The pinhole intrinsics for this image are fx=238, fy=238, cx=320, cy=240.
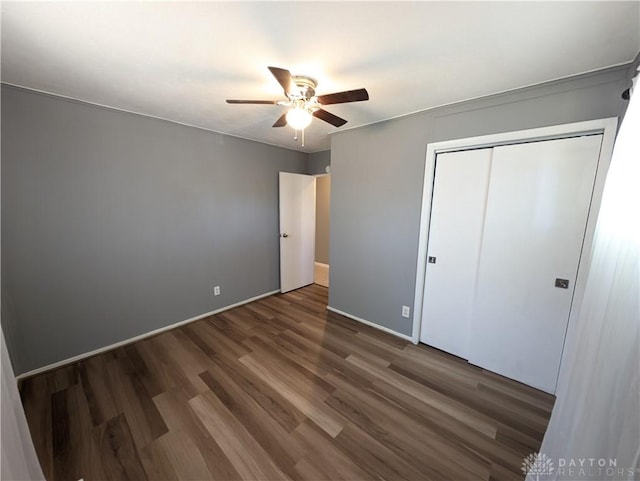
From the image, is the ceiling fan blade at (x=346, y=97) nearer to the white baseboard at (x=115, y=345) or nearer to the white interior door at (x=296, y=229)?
the white interior door at (x=296, y=229)

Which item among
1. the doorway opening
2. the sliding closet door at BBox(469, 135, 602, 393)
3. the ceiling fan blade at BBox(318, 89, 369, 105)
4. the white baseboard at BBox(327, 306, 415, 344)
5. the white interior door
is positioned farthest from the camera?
the doorway opening

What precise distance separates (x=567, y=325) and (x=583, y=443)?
1210 mm

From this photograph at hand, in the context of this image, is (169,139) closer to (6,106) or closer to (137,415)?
(6,106)

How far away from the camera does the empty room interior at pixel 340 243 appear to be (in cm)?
111

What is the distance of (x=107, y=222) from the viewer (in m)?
2.30

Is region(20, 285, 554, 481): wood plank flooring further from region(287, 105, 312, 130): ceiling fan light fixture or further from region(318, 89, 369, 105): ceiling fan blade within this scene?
region(318, 89, 369, 105): ceiling fan blade

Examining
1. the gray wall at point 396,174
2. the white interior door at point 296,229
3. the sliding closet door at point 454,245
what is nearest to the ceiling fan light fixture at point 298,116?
the gray wall at point 396,174

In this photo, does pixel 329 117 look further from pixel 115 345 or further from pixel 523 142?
pixel 115 345

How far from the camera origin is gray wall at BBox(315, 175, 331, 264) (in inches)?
209

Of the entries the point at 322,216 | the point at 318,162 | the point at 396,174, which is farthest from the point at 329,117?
the point at 322,216

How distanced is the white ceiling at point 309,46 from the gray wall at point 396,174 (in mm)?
156

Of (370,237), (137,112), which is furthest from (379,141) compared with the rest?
(137,112)

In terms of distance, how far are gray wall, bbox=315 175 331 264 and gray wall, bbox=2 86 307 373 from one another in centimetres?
215

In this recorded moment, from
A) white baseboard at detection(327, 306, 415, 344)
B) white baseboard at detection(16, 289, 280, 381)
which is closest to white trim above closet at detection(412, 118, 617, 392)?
white baseboard at detection(327, 306, 415, 344)
